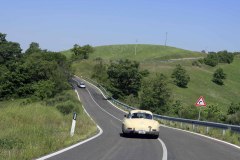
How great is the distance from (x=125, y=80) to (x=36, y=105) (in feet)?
229

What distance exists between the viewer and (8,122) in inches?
811

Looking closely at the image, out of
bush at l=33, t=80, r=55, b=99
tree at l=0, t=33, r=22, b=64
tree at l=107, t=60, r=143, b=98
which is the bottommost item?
bush at l=33, t=80, r=55, b=99

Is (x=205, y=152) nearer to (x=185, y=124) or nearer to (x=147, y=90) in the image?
(x=185, y=124)

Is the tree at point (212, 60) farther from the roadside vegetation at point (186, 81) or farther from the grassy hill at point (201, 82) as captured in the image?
the grassy hill at point (201, 82)

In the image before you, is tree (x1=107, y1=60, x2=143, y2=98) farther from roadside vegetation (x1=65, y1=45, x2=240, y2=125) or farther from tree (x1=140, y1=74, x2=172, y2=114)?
tree (x1=140, y1=74, x2=172, y2=114)

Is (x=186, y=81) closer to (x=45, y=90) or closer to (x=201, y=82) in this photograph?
(x=201, y=82)

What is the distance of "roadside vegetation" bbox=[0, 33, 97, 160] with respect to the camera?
48.4 feet

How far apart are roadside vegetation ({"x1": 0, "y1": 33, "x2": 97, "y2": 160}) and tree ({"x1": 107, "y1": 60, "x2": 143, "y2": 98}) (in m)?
9.97

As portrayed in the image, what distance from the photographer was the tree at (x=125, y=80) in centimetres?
10275

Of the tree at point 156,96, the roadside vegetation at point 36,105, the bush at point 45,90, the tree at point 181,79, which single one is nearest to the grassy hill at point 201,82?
the tree at point 181,79

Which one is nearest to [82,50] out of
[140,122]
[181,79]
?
[181,79]

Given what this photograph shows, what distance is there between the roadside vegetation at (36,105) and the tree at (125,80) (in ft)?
32.7

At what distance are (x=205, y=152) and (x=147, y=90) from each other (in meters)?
59.4

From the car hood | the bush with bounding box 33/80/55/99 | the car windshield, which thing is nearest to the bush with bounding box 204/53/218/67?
the bush with bounding box 33/80/55/99
